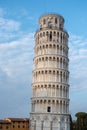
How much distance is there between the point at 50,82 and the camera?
55250 mm

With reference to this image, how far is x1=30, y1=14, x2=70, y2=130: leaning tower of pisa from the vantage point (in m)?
54.4

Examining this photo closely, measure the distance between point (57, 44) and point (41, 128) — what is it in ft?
59.2

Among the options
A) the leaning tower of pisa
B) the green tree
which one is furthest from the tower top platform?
the green tree

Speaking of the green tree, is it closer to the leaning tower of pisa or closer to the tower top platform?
the leaning tower of pisa

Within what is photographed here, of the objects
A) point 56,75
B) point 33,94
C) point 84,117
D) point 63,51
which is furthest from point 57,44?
point 84,117

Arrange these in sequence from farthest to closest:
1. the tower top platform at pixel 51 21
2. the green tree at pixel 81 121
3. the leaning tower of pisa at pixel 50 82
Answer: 1. the green tree at pixel 81 121
2. the tower top platform at pixel 51 21
3. the leaning tower of pisa at pixel 50 82

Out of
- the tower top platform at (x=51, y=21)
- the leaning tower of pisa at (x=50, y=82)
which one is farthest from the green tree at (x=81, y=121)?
the tower top platform at (x=51, y=21)

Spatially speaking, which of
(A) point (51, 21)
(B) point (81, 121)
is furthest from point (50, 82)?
(B) point (81, 121)

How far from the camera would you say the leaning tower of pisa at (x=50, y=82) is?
178 feet

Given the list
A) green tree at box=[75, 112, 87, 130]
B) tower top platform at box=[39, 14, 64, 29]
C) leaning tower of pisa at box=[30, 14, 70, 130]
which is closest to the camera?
leaning tower of pisa at box=[30, 14, 70, 130]

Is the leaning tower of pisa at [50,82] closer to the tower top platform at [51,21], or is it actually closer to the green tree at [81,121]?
the tower top platform at [51,21]

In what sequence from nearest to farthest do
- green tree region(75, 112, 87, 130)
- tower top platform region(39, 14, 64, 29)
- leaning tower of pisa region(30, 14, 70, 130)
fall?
leaning tower of pisa region(30, 14, 70, 130)
tower top platform region(39, 14, 64, 29)
green tree region(75, 112, 87, 130)

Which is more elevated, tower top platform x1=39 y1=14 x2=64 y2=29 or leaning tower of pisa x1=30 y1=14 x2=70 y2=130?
tower top platform x1=39 y1=14 x2=64 y2=29

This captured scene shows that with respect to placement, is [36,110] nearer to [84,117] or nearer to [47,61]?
[47,61]
